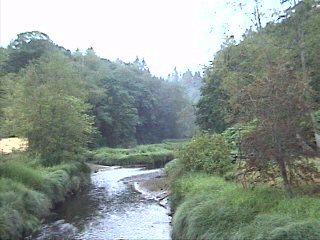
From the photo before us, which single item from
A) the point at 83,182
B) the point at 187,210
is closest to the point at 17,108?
the point at 83,182

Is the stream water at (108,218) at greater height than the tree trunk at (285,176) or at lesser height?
lesser

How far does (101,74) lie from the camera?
76.9 m

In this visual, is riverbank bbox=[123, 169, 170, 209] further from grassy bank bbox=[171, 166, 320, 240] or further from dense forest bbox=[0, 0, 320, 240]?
grassy bank bbox=[171, 166, 320, 240]

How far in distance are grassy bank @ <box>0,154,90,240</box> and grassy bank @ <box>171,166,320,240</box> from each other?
18.0ft

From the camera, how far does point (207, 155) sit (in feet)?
58.8

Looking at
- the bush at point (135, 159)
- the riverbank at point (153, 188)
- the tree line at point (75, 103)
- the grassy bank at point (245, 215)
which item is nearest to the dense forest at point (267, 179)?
the grassy bank at point (245, 215)

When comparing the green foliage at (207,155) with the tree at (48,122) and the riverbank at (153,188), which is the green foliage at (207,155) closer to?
the riverbank at (153,188)

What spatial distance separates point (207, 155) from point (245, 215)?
807 cm

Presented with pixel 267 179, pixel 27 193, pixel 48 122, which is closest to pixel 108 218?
pixel 27 193

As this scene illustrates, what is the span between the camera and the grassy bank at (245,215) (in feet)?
26.8

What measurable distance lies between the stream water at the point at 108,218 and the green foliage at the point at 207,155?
102 inches

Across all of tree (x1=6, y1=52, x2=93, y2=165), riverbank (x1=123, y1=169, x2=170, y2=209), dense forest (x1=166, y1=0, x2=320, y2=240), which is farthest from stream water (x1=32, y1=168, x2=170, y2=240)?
tree (x1=6, y1=52, x2=93, y2=165)

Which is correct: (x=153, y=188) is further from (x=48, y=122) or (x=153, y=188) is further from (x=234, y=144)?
(x=48, y=122)

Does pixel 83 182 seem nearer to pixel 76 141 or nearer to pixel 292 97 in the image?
pixel 76 141
